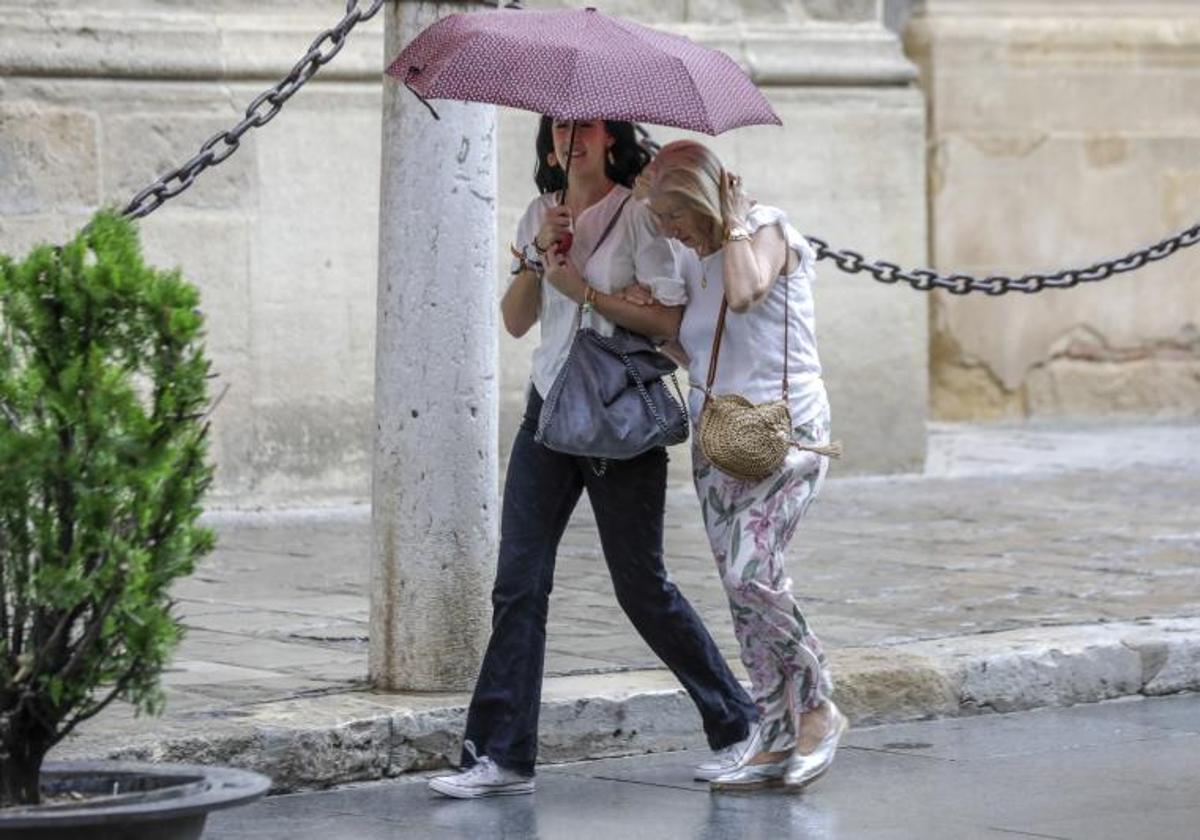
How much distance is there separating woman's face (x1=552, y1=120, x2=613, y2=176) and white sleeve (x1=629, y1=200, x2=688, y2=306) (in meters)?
0.13

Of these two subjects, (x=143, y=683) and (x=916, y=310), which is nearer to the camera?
(x=143, y=683)

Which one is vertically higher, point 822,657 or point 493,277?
point 493,277

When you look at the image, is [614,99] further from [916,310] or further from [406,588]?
[916,310]

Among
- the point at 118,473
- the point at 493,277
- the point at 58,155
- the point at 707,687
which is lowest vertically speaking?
the point at 707,687

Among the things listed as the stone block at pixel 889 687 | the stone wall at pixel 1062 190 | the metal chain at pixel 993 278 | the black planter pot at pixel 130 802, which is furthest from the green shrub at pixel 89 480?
the stone wall at pixel 1062 190

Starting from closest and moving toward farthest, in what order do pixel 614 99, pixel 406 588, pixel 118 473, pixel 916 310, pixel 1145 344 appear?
pixel 118 473, pixel 614 99, pixel 406 588, pixel 916 310, pixel 1145 344

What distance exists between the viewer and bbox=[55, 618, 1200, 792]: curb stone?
19.3ft

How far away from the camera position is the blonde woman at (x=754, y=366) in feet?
18.5

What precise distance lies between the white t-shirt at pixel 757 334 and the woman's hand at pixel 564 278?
0.75ft

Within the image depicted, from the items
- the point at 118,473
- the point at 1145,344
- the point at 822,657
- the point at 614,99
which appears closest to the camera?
the point at 118,473

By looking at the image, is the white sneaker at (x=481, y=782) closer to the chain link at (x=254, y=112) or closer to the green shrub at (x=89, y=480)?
the green shrub at (x=89, y=480)

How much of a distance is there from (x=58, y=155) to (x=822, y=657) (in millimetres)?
4827

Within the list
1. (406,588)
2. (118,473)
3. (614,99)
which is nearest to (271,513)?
(406,588)

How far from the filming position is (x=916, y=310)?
11461 mm
